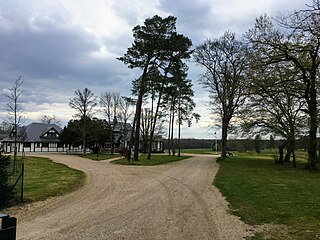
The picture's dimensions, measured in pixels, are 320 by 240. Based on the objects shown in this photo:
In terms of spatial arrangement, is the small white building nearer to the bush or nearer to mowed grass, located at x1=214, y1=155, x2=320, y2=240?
mowed grass, located at x1=214, y1=155, x2=320, y2=240

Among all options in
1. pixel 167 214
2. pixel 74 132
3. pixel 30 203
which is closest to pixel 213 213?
pixel 167 214

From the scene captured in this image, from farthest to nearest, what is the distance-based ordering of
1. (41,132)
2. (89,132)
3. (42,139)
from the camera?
(41,132) → (42,139) → (89,132)

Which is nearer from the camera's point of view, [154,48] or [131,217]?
[131,217]

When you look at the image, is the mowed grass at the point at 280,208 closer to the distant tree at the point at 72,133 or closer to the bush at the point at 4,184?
the bush at the point at 4,184

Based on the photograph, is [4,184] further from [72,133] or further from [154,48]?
[72,133]

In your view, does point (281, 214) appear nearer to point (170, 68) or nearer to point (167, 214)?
point (167, 214)

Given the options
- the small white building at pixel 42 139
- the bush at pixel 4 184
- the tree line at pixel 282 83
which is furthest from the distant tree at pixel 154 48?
the small white building at pixel 42 139

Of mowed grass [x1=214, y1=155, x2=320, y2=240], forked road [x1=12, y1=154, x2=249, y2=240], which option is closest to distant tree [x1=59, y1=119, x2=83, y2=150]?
forked road [x1=12, y1=154, x2=249, y2=240]

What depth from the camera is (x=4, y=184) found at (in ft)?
33.1

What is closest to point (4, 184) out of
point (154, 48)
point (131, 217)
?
point (131, 217)

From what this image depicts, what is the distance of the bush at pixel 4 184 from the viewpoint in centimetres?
1002

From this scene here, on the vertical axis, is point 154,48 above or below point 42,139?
above

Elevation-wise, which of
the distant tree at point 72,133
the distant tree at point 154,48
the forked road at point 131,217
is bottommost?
the forked road at point 131,217

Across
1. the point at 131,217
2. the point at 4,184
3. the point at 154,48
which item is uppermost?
the point at 154,48
